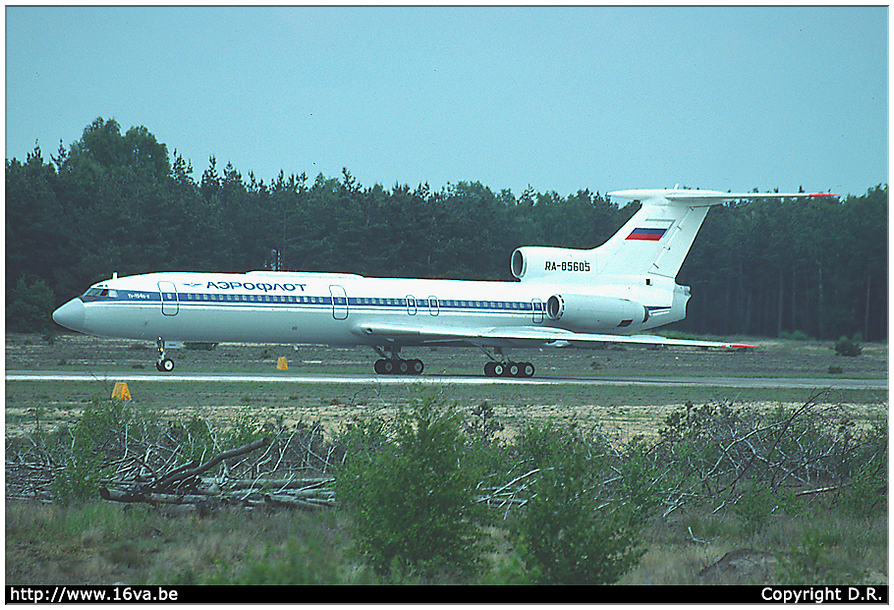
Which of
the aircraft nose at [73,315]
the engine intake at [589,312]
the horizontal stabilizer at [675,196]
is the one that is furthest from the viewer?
the horizontal stabilizer at [675,196]

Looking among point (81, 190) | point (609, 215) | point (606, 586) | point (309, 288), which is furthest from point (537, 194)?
point (606, 586)

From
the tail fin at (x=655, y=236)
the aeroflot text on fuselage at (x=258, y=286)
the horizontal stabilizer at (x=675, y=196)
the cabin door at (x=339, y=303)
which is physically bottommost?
the cabin door at (x=339, y=303)

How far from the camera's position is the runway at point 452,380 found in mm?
24953

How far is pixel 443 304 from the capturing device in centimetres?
3119

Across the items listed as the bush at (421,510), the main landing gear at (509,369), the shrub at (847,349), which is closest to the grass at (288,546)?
the bush at (421,510)

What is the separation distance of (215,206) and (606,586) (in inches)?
2136

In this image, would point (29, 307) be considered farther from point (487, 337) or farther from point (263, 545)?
point (263, 545)

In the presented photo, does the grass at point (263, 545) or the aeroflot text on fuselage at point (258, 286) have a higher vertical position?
the aeroflot text on fuselage at point (258, 286)

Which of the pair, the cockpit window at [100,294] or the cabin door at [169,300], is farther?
the cabin door at [169,300]

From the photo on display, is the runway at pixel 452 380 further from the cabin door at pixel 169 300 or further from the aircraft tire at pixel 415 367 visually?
the cabin door at pixel 169 300

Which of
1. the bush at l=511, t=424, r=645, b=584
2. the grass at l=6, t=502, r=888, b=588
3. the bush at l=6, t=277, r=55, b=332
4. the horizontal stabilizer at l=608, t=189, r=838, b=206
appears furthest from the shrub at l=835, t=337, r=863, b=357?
the bush at l=511, t=424, r=645, b=584

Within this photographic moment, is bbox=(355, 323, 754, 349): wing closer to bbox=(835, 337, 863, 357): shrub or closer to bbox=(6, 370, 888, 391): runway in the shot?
bbox=(6, 370, 888, 391): runway

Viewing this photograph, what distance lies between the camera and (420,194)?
211 ft

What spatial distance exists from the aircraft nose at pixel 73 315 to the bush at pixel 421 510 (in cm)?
2046
